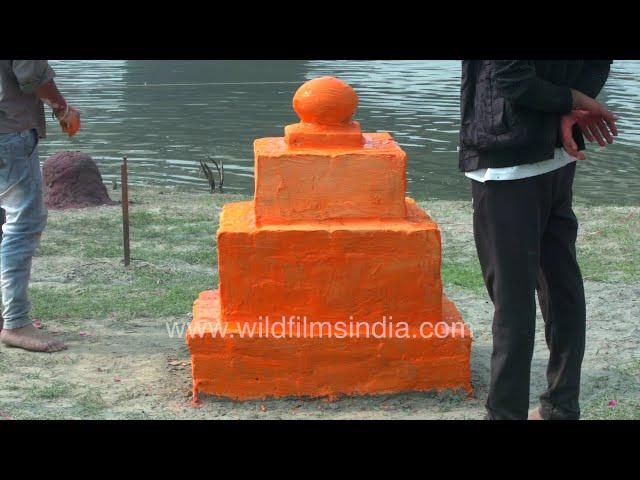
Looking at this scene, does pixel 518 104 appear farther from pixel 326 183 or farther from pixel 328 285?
pixel 328 285

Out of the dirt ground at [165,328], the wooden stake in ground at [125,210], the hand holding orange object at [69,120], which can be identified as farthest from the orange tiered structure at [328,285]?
the wooden stake in ground at [125,210]

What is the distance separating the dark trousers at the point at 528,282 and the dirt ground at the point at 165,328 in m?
0.49

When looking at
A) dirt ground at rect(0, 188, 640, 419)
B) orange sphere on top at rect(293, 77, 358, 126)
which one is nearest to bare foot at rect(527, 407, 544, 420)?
dirt ground at rect(0, 188, 640, 419)

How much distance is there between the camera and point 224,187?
12.0 metres

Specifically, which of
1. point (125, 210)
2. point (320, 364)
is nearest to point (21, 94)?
point (125, 210)

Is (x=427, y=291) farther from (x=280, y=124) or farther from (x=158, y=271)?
(x=280, y=124)

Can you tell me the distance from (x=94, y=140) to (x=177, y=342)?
10235mm

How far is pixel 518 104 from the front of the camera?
3420 mm

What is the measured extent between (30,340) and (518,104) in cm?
303

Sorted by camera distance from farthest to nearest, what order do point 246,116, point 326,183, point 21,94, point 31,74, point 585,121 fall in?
point 246,116, point 21,94, point 31,74, point 326,183, point 585,121

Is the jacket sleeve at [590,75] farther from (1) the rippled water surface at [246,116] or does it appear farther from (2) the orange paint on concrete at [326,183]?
(1) the rippled water surface at [246,116]

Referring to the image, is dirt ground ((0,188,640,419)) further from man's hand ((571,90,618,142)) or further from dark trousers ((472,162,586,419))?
man's hand ((571,90,618,142))

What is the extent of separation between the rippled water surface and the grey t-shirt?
6.61 metres

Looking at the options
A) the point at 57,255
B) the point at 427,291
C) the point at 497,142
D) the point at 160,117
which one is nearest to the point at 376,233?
the point at 427,291
